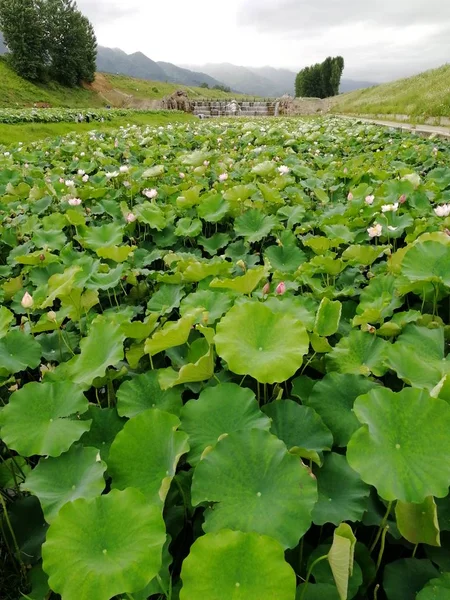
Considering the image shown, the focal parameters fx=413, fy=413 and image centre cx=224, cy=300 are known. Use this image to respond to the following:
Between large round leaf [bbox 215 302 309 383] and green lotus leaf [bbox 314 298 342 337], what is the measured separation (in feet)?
0.54

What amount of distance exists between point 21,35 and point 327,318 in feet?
126

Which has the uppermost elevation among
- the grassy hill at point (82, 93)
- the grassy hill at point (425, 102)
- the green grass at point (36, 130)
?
the grassy hill at point (82, 93)

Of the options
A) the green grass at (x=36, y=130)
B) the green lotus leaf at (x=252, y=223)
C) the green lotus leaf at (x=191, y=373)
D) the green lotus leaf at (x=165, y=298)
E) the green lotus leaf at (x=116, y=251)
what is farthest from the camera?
the green grass at (x=36, y=130)

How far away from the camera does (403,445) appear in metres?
0.80

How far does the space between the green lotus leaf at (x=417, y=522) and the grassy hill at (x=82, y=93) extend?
28.8m

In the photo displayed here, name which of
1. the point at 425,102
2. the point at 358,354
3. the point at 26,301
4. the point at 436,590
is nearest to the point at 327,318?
the point at 358,354

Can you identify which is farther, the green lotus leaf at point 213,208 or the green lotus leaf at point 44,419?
the green lotus leaf at point 213,208

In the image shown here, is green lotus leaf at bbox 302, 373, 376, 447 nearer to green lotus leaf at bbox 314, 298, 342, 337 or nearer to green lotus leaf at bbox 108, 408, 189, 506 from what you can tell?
green lotus leaf at bbox 314, 298, 342, 337

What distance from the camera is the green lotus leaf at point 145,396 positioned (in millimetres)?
1130

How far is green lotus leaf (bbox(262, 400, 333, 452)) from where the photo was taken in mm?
967

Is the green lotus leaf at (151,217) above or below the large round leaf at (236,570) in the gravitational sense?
above

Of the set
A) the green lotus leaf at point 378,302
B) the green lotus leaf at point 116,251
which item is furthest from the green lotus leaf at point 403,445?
the green lotus leaf at point 116,251

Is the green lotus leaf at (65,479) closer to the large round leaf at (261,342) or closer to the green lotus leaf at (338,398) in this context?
the large round leaf at (261,342)

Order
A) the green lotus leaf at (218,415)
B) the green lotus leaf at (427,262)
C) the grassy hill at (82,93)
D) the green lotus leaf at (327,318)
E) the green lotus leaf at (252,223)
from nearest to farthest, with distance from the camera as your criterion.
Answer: the green lotus leaf at (218,415)
the green lotus leaf at (327,318)
the green lotus leaf at (427,262)
the green lotus leaf at (252,223)
the grassy hill at (82,93)
